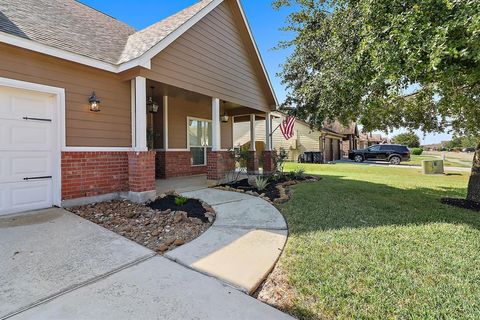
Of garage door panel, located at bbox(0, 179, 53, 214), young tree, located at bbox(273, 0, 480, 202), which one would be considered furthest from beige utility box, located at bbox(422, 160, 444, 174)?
garage door panel, located at bbox(0, 179, 53, 214)

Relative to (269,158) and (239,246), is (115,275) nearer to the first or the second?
Answer: (239,246)

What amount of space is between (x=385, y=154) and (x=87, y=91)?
80.7 feet

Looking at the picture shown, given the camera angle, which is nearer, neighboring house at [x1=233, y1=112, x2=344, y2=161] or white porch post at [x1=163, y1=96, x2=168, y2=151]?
white porch post at [x1=163, y1=96, x2=168, y2=151]

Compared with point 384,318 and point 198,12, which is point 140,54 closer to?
point 198,12

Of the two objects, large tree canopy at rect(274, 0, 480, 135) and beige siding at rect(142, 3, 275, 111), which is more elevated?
beige siding at rect(142, 3, 275, 111)

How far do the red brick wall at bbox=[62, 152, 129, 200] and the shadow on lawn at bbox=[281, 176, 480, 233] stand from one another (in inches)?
161

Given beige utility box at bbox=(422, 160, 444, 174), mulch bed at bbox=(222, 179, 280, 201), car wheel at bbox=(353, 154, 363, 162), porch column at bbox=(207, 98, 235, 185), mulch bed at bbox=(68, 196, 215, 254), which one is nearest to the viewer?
mulch bed at bbox=(68, 196, 215, 254)

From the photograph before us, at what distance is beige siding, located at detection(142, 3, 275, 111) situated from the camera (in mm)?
6574

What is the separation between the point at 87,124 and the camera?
17.8 feet

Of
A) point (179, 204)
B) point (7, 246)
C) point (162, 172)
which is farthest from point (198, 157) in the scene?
point (7, 246)

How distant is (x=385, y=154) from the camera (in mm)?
22969

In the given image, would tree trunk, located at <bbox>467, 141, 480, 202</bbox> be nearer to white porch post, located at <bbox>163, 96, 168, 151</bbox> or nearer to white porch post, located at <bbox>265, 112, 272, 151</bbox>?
white porch post, located at <bbox>265, 112, 272, 151</bbox>

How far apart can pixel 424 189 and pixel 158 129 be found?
9.79m

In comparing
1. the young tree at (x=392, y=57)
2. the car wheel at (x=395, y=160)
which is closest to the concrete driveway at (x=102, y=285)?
the young tree at (x=392, y=57)
